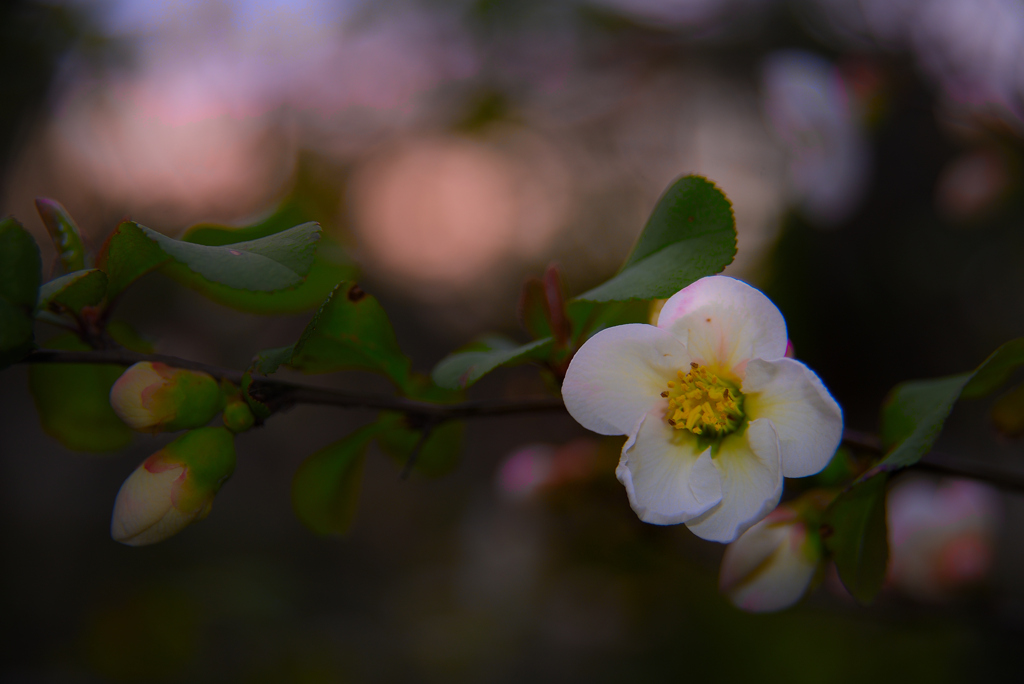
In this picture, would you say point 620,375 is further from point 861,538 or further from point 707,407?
point 861,538

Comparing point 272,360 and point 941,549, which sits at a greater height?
point 272,360

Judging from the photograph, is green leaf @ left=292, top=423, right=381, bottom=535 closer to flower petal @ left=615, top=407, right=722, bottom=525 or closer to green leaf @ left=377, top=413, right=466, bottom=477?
green leaf @ left=377, top=413, right=466, bottom=477

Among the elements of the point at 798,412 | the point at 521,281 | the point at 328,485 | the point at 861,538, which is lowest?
the point at 521,281

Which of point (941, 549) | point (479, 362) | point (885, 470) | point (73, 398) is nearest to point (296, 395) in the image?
point (479, 362)

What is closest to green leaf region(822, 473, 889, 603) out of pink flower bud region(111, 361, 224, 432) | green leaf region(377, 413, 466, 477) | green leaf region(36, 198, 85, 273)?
green leaf region(377, 413, 466, 477)

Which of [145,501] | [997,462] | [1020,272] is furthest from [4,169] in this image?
[997,462]

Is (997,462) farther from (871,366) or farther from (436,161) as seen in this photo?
(436,161)
